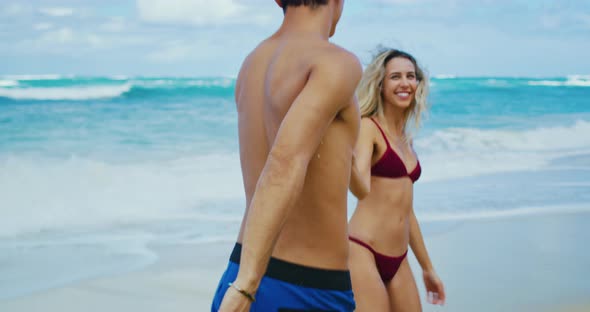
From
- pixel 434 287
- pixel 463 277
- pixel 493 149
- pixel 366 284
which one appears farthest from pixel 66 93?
pixel 366 284

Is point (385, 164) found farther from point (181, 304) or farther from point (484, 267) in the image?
point (484, 267)

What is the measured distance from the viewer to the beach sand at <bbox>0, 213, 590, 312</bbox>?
6.54 metres

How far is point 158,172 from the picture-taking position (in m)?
14.9

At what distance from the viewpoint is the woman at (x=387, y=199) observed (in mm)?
4008

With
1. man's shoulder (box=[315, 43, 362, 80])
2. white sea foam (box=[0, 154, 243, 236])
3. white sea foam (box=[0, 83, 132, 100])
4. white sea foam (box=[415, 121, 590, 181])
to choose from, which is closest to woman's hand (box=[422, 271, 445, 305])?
man's shoulder (box=[315, 43, 362, 80])

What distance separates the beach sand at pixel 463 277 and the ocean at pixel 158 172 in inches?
12.2

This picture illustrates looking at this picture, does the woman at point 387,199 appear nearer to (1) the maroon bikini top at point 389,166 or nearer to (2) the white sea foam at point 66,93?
(1) the maroon bikini top at point 389,166

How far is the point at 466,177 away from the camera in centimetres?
1355

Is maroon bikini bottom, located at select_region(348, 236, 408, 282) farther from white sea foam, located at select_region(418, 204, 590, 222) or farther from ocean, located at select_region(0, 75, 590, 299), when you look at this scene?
white sea foam, located at select_region(418, 204, 590, 222)

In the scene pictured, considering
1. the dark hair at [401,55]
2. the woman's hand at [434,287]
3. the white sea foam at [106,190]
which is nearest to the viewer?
the woman's hand at [434,287]

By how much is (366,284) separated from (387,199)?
506mm

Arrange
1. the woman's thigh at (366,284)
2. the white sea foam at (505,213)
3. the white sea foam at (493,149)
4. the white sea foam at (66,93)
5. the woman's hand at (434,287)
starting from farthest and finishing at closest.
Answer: the white sea foam at (66,93) < the white sea foam at (493,149) < the white sea foam at (505,213) < the woman's hand at (434,287) < the woman's thigh at (366,284)

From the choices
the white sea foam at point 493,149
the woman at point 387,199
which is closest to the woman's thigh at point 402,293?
the woman at point 387,199

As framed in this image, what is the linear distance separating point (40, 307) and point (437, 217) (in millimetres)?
4806
